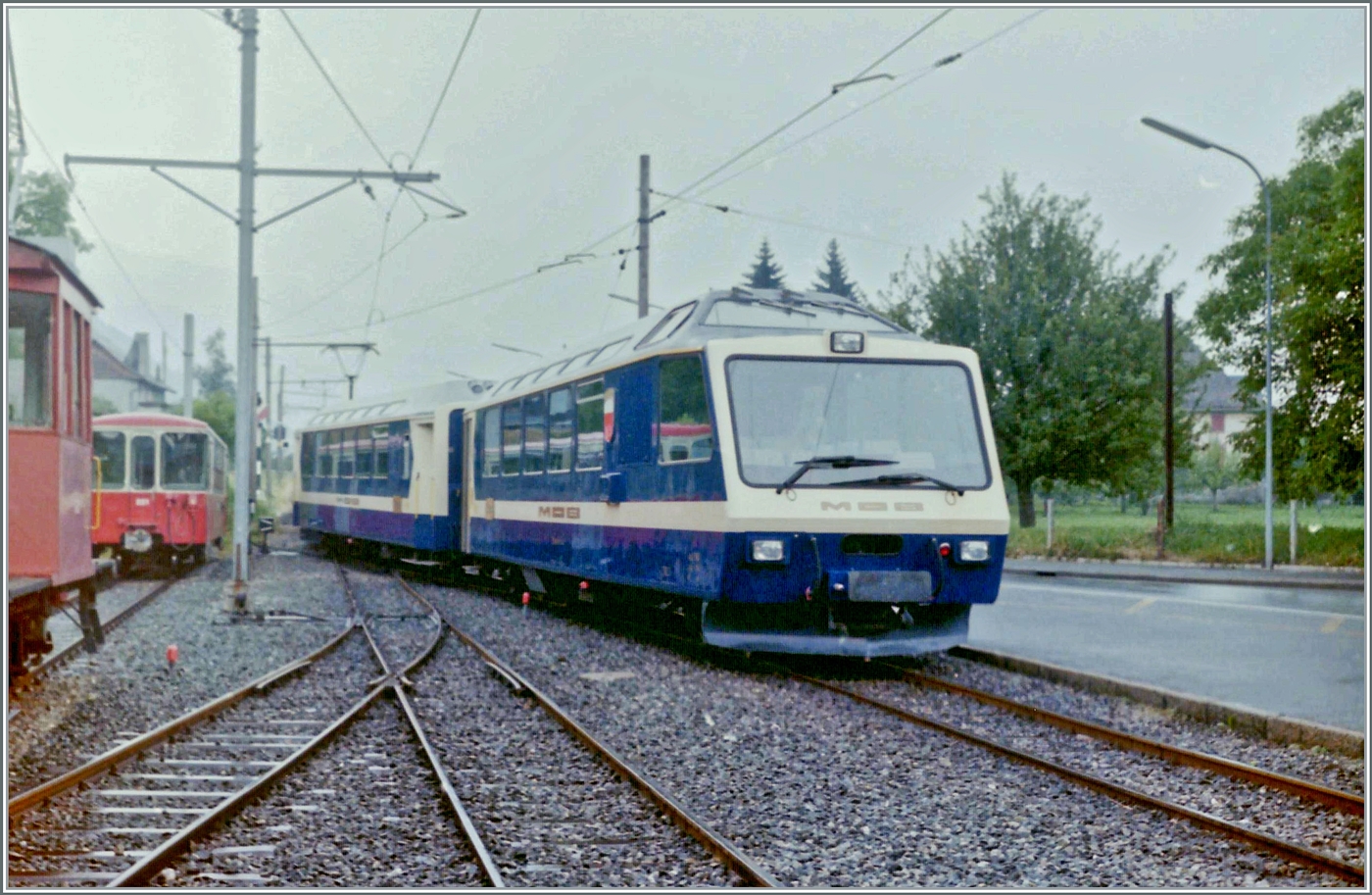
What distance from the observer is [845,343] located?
438 inches

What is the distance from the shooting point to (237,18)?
51.8ft

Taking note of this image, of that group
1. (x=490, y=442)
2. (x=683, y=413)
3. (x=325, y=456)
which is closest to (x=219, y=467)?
(x=325, y=456)

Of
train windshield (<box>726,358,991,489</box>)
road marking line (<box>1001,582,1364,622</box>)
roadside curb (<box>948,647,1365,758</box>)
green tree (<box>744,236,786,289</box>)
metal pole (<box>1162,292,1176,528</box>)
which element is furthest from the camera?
green tree (<box>744,236,786,289</box>)

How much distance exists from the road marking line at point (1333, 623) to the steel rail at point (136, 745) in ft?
33.6

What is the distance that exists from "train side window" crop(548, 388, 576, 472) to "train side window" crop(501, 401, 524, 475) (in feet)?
4.62

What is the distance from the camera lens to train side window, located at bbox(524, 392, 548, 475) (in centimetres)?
1538

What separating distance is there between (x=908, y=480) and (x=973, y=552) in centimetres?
77

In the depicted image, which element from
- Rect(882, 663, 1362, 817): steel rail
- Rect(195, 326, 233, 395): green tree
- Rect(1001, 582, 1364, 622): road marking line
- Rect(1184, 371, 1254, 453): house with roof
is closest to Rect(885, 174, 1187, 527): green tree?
Rect(1184, 371, 1254, 453): house with roof

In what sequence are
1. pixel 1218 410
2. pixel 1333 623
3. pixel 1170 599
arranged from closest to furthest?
pixel 1333 623 < pixel 1170 599 < pixel 1218 410

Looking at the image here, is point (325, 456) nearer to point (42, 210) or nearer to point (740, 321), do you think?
point (42, 210)

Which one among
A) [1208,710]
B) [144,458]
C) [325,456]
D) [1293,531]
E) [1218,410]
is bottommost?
[1208,710]

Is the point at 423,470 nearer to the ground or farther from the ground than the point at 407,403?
nearer to the ground

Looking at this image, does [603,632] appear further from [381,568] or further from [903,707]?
[381,568]

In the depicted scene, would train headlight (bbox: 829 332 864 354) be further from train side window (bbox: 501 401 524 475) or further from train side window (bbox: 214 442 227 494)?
train side window (bbox: 214 442 227 494)
